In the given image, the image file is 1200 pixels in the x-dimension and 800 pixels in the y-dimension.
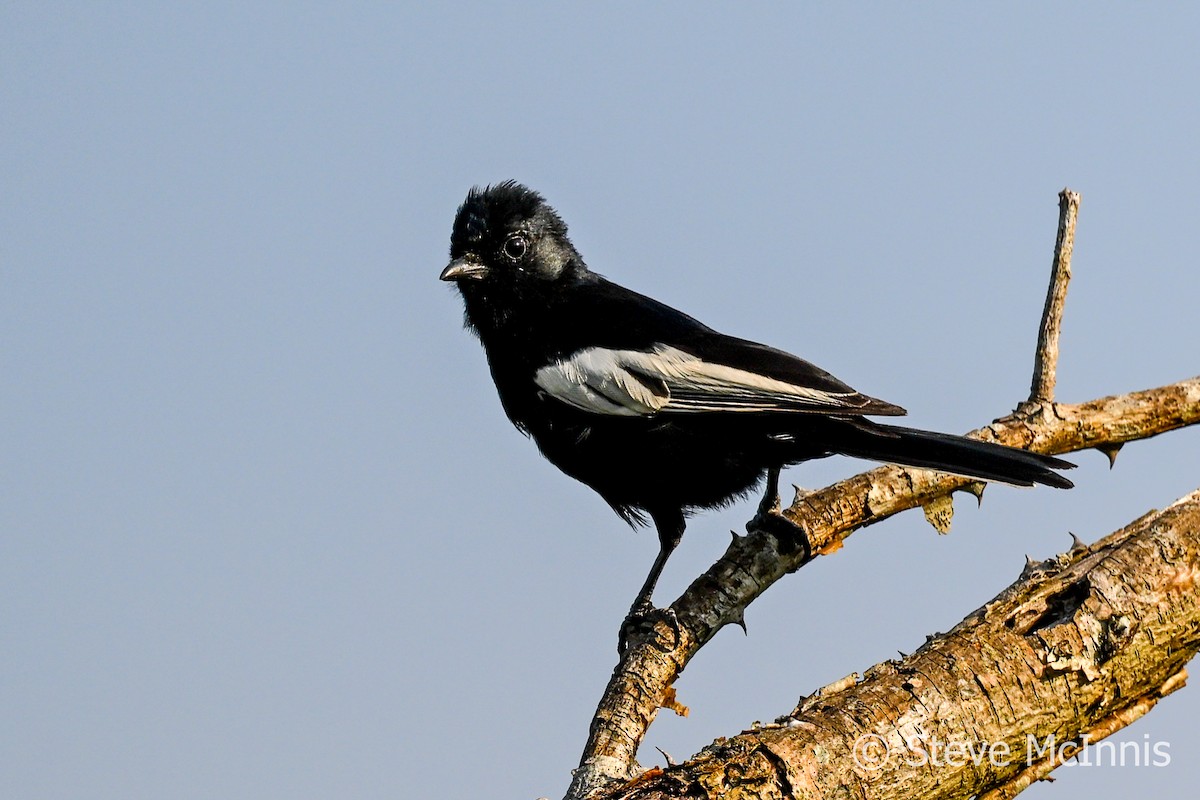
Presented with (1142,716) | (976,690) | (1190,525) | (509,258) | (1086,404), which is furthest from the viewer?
(509,258)

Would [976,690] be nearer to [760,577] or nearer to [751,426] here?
[760,577]

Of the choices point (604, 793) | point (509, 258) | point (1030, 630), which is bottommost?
point (604, 793)

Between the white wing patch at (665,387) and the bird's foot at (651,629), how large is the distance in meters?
0.94

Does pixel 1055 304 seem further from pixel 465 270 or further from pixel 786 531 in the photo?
pixel 465 270

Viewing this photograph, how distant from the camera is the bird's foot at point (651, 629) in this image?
4.56 m

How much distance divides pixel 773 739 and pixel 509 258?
12.7 ft

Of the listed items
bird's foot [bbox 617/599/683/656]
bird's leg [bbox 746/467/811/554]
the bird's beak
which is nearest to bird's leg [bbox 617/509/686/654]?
bird's foot [bbox 617/599/683/656]

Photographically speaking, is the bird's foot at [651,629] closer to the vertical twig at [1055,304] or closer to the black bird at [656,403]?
the black bird at [656,403]

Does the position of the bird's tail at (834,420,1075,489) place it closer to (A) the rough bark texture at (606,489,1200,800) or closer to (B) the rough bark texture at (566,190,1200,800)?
(B) the rough bark texture at (566,190,1200,800)

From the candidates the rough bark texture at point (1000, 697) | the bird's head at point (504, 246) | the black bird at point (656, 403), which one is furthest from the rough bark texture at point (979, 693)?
the bird's head at point (504, 246)

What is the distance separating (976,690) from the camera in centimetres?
340

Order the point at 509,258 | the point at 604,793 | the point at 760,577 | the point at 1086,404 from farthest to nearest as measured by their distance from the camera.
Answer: the point at 509,258 < the point at 1086,404 < the point at 760,577 < the point at 604,793

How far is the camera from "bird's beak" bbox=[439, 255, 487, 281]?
251 inches

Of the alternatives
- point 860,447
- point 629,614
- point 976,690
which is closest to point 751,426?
point 860,447
